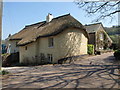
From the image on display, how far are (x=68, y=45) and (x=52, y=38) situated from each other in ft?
8.91

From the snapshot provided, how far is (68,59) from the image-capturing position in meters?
18.0

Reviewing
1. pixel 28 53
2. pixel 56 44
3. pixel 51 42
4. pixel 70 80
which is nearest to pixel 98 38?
pixel 51 42

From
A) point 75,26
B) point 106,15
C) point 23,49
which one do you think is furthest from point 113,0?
point 23,49

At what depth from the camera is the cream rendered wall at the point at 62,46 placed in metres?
17.8

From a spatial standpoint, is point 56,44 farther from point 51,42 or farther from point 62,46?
point 51,42

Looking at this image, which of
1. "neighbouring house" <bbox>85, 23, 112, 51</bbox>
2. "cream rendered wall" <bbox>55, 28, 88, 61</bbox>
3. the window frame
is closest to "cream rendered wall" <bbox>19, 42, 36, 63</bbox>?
the window frame

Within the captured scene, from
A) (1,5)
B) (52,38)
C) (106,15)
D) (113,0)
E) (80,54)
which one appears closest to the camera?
(1,5)

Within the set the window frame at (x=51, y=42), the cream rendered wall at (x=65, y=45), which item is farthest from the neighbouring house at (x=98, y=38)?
the window frame at (x=51, y=42)

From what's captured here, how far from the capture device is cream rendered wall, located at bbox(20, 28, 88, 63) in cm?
1778

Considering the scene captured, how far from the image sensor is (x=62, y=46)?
17781 millimetres

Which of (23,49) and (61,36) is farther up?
(61,36)

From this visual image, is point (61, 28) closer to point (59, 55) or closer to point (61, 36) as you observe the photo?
point (61, 36)

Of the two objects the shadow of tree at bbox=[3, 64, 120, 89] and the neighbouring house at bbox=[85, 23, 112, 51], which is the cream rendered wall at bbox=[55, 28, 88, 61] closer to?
the shadow of tree at bbox=[3, 64, 120, 89]

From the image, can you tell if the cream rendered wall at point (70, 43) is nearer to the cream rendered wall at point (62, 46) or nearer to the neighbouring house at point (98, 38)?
the cream rendered wall at point (62, 46)
